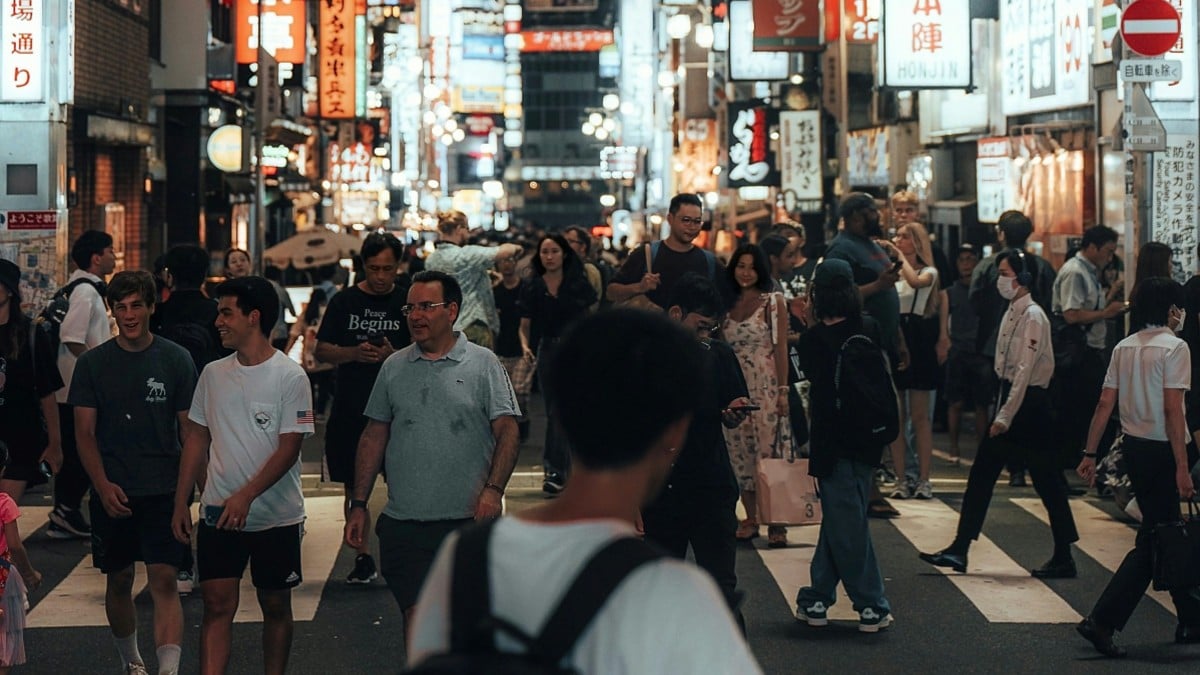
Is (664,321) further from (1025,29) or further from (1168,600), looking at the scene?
(1025,29)

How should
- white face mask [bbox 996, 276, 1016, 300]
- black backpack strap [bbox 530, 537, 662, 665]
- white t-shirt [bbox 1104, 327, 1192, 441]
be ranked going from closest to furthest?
black backpack strap [bbox 530, 537, 662, 665], white t-shirt [bbox 1104, 327, 1192, 441], white face mask [bbox 996, 276, 1016, 300]

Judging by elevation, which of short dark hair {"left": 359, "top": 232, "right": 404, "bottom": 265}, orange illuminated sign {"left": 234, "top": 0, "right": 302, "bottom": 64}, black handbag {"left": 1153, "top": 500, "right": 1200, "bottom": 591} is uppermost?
orange illuminated sign {"left": 234, "top": 0, "right": 302, "bottom": 64}

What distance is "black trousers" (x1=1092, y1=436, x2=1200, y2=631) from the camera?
8.38 metres

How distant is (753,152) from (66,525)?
25.0 meters

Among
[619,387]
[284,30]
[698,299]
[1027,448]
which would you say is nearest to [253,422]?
[698,299]

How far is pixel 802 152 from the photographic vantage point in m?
33.7

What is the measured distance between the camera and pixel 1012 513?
12797mm

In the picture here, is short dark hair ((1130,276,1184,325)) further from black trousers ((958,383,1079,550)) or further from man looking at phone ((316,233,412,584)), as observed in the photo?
man looking at phone ((316,233,412,584))

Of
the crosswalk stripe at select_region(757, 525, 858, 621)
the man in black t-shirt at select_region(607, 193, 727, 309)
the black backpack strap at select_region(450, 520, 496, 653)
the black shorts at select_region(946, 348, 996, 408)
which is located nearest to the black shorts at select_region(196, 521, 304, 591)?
the crosswalk stripe at select_region(757, 525, 858, 621)

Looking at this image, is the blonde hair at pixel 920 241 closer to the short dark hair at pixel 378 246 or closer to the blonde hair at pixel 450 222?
the blonde hair at pixel 450 222

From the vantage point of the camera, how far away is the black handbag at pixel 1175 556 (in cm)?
834

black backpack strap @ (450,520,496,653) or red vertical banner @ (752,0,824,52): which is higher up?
red vertical banner @ (752,0,824,52)

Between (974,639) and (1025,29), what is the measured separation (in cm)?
1569

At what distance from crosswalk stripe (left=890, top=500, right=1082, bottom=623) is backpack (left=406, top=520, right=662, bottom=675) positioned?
7111 millimetres
